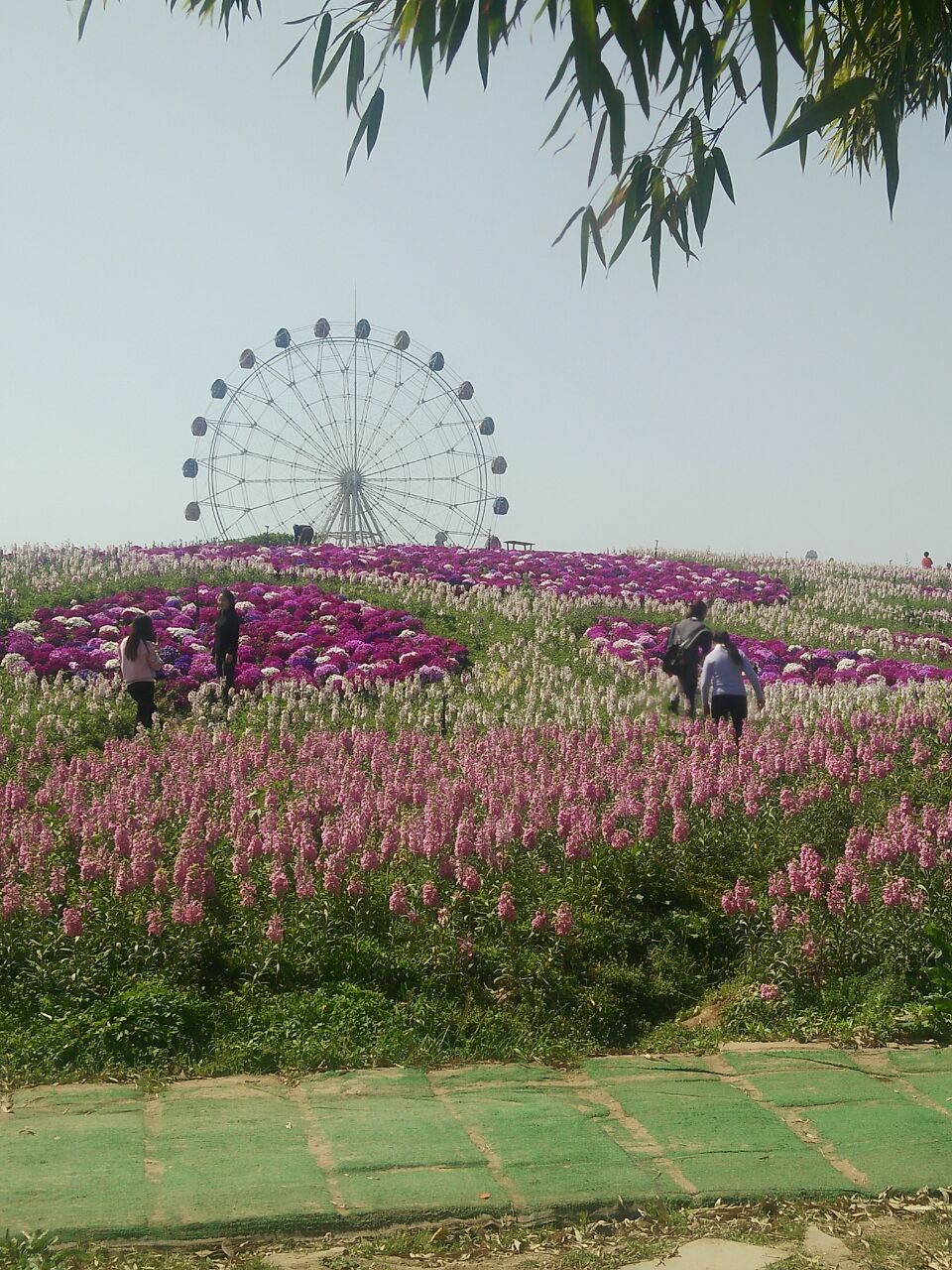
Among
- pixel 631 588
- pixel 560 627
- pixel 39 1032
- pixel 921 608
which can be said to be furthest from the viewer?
pixel 921 608

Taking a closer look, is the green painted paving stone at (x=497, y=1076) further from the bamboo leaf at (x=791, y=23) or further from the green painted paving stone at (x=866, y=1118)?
the bamboo leaf at (x=791, y=23)

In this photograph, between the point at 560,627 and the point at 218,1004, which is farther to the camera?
the point at 560,627

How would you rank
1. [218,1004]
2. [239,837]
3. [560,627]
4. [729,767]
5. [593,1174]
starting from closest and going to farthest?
[593,1174] < [218,1004] < [239,837] < [729,767] < [560,627]

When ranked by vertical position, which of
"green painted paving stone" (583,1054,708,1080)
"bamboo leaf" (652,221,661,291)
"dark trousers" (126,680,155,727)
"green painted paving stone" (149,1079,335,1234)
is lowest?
"green painted paving stone" (583,1054,708,1080)

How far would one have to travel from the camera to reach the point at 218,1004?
276 inches

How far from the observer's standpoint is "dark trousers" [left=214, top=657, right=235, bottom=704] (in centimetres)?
1603

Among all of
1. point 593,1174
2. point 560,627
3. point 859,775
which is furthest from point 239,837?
point 560,627

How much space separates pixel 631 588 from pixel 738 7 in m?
20.0

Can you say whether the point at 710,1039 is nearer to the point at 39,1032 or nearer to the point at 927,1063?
the point at 927,1063

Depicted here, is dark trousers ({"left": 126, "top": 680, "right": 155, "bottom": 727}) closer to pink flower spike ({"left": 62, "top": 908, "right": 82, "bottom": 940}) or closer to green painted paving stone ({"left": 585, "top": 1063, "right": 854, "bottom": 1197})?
pink flower spike ({"left": 62, "top": 908, "right": 82, "bottom": 940})

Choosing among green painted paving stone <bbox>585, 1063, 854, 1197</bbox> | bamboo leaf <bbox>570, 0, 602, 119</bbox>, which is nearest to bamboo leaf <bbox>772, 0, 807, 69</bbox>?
bamboo leaf <bbox>570, 0, 602, 119</bbox>

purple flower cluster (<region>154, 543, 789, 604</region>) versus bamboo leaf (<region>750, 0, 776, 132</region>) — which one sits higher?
bamboo leaf (<region>750, 0, 776, 132</region>)

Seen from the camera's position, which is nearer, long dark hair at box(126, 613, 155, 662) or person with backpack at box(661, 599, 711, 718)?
long dark hair at box(126, 613, 155, 662)

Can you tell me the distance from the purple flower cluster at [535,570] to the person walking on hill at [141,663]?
397 inches
